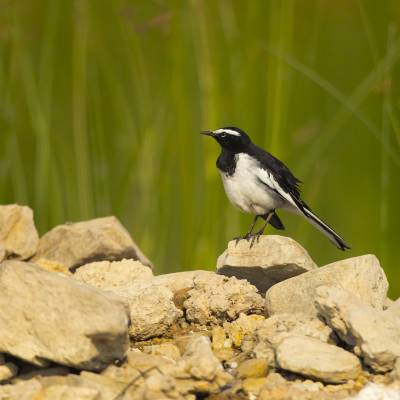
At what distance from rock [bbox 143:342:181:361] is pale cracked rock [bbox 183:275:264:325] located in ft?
1.19

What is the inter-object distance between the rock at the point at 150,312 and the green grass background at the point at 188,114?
1.35 m

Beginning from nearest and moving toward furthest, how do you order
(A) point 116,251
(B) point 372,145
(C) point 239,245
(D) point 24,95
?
(C) point 239,245
(A) point 116,251
(B) point 372,145
(D) point 24,95

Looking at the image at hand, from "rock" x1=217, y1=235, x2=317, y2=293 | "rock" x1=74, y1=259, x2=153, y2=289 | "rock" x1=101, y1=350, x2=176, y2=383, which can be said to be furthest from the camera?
"rock" x1=74, y1=259, x2=153, y2=289

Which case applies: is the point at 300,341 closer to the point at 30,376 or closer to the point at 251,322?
the point at 251,322

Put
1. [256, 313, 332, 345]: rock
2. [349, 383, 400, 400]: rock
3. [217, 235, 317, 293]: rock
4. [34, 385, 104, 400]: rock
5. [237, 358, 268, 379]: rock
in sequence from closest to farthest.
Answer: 1. [34, 385, 104, 400]: rock
2. [349, 383, 400, 400]: rock
3. [237, 358, 268, 379]: rock
4. [256, 313, 332, 345]: rock
5. [217, 235, 317, 293]: rock

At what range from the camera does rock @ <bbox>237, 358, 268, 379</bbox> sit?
401 cm

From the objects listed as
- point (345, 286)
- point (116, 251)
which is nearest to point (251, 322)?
point (345, 286)

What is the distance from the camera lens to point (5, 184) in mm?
6535

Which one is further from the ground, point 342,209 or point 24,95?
point 24,95

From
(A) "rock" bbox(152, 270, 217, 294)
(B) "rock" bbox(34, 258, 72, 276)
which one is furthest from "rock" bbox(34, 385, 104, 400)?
(B) "rock" bbox(34, 258, 72, 276)

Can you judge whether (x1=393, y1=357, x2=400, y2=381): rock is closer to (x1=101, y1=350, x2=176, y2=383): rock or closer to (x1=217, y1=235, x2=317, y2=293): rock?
(x1=101, y1=350, x2=176, y2=383): rock

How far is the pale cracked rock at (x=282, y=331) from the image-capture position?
407 cm

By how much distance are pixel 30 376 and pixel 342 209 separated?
2703mm

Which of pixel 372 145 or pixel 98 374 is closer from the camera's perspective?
pixel 98 374
